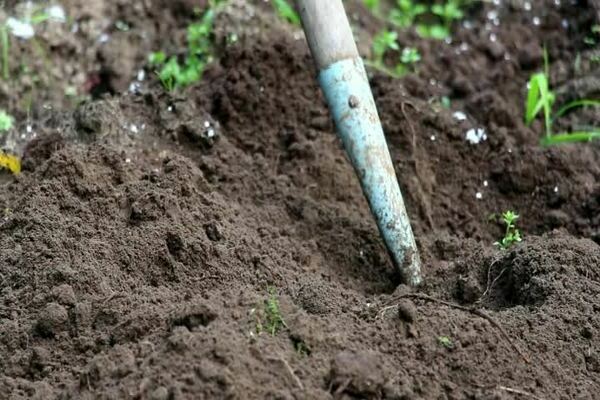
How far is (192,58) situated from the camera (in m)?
4.20

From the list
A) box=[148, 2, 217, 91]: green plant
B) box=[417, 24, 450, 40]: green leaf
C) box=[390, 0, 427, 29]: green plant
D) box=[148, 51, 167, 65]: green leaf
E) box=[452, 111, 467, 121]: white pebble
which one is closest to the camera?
box=[452, 111, 467, 121]: white pebble

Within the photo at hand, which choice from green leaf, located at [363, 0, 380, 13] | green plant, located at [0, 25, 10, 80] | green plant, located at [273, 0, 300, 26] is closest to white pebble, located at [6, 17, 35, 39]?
green plant, located at [0, 25, 10, 80]

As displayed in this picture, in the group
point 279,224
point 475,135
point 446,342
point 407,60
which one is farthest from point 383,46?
point 446,342

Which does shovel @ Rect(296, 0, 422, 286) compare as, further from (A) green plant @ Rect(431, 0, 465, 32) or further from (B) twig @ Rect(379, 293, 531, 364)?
(A) green plant @ Rect(431, 0, 465, 32)

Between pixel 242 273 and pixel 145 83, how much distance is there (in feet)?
4.68

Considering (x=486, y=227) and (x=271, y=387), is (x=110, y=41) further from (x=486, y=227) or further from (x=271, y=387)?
(x=271, y=387)

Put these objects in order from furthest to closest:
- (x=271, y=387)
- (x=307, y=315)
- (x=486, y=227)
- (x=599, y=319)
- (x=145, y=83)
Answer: (x=145, y=83) → (x=486, y=227) → (x=599, y=319) → (x=307, y=315) → (x=271, y=387)

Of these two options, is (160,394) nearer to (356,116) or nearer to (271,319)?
(271,319)

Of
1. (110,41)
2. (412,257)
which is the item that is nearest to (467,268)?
(412,257)

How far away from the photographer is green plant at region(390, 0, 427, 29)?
4688 millimetres

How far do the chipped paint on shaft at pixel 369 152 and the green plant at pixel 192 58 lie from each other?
1.13 metres

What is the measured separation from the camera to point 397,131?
12.4ft

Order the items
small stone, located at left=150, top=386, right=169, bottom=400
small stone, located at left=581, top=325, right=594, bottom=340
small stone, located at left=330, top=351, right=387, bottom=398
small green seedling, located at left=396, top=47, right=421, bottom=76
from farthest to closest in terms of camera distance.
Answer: small green seedling, located at left=396, top=47, right=421, bottom=76 < small stone, located at left=581, top=325, right=594, bottom=340 < small stone, located at left=330, top=351, right=387, bottom=398 < small stone, located at left=150, top=386, right=169, bottom=400

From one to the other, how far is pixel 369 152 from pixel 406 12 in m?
1.87
